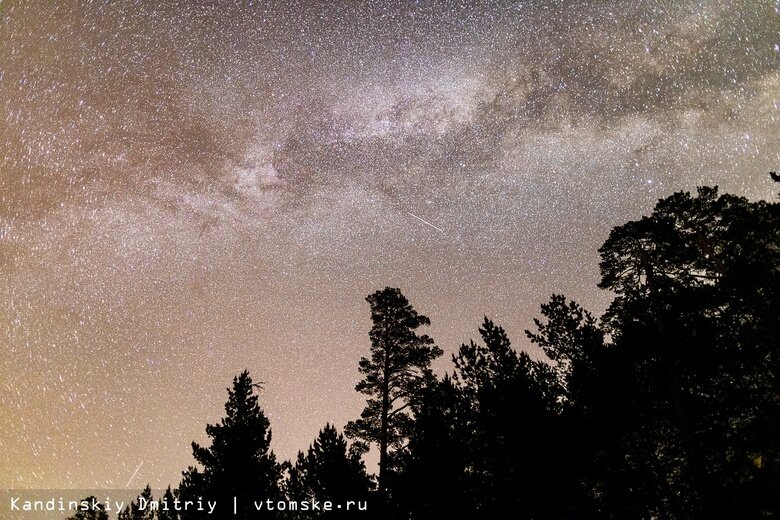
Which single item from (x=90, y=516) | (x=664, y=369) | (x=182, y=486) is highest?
(x=664, y=369)

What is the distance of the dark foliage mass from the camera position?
34.0 ft

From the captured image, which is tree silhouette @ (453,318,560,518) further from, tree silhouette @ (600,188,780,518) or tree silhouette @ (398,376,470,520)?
tree silhouette @ (600,188,780,518)

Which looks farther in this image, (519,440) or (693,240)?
(693,240)

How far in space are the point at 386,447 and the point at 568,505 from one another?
11.6 meters

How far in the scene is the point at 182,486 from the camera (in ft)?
57.2

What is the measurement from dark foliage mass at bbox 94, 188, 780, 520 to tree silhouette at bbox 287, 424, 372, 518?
0.16 feet

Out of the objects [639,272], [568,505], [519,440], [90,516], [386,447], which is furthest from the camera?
[90,516]

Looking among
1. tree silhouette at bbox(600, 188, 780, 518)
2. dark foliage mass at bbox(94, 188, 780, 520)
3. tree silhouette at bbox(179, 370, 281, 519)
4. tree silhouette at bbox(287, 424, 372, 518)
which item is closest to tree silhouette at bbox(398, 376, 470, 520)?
dark foliage mass at bbox(94, 188, 780, 520)

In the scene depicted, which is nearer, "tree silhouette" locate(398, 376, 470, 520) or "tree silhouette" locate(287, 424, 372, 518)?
Answer: "tree silhouette" locate(398, 376, 470, 520)

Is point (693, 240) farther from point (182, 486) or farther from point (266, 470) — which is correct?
point (182, 486)

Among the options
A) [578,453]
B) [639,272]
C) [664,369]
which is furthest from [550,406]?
[639,272]

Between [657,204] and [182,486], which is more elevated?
[657,204]

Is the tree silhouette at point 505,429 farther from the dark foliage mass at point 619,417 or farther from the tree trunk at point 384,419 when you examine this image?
the tree trunk at point 384,419

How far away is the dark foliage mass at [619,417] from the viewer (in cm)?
1036
